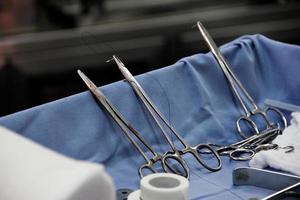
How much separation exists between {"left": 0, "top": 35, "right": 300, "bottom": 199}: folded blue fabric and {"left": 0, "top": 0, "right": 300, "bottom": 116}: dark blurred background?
692 mm

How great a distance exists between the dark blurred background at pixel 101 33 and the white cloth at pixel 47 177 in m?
1.21

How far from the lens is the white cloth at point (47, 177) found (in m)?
0.39

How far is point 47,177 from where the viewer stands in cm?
39

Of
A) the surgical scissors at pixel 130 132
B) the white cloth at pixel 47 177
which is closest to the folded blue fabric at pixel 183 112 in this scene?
the surgical scissors at pixel 130 132

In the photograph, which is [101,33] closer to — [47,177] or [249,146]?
[249,146]

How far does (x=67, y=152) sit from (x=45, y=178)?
375mm

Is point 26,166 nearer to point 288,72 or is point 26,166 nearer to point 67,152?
point 67,152

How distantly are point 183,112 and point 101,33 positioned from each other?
47.7 inches

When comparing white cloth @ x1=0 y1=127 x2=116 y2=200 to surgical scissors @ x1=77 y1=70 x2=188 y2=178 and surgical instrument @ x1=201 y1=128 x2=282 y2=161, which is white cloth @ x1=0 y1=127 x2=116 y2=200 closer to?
surgical scissors @ x1=77 y1=70 x2=188 y2=178

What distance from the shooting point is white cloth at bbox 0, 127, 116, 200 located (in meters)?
0.39

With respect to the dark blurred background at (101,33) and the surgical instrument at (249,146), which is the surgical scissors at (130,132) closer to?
the surgical instrument at (249,146)

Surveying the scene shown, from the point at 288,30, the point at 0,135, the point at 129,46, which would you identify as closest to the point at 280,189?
the point at 0,135

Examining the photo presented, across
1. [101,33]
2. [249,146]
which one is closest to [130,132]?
[249,146]

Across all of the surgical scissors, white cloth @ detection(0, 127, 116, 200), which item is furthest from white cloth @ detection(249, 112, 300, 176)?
white cloth @ detection(0, 127, 116, 200)
